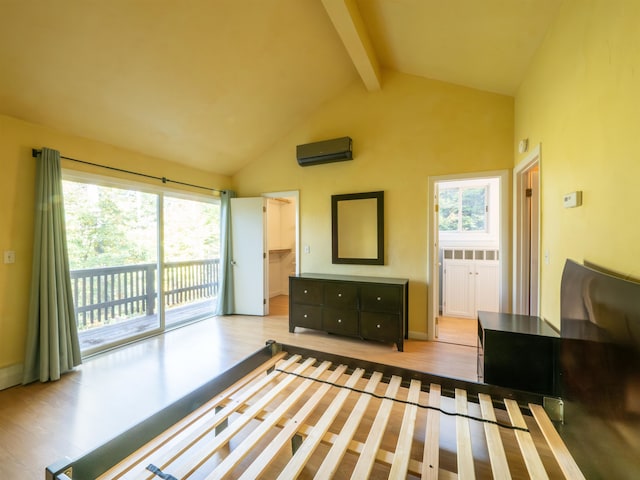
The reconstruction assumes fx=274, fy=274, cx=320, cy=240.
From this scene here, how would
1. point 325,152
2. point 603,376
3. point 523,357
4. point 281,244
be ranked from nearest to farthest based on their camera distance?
point 603,376, point 523,357, point 325,152, point 281,244

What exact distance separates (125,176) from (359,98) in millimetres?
3072

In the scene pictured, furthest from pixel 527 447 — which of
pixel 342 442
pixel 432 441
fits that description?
pixel 342 442

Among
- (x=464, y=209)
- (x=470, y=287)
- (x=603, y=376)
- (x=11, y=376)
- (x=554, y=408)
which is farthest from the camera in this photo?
(x=464, y=209)

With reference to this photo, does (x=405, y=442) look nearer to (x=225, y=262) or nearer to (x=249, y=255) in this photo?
(x=249, y=255)

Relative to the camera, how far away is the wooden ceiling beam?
2.10 m

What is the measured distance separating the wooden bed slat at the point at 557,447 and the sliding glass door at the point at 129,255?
382cm

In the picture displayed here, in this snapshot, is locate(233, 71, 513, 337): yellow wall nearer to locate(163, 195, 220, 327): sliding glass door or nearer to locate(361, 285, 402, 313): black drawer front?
locate(361, 285, 402, 313): black drawer front

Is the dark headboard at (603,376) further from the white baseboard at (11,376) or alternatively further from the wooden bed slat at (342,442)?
the white baseboard at (11,376)

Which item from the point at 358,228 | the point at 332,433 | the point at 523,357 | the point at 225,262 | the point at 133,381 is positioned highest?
the point at 358,228

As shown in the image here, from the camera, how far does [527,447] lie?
109 cm

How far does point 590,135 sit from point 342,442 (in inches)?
74.7

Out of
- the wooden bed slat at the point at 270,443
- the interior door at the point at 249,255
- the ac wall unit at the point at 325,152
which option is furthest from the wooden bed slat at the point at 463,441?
the interior door at the point at 249,255

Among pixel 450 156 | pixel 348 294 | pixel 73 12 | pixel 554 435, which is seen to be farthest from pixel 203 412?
pixel 450 156

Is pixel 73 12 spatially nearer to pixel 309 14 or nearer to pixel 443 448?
pixel 309 14
